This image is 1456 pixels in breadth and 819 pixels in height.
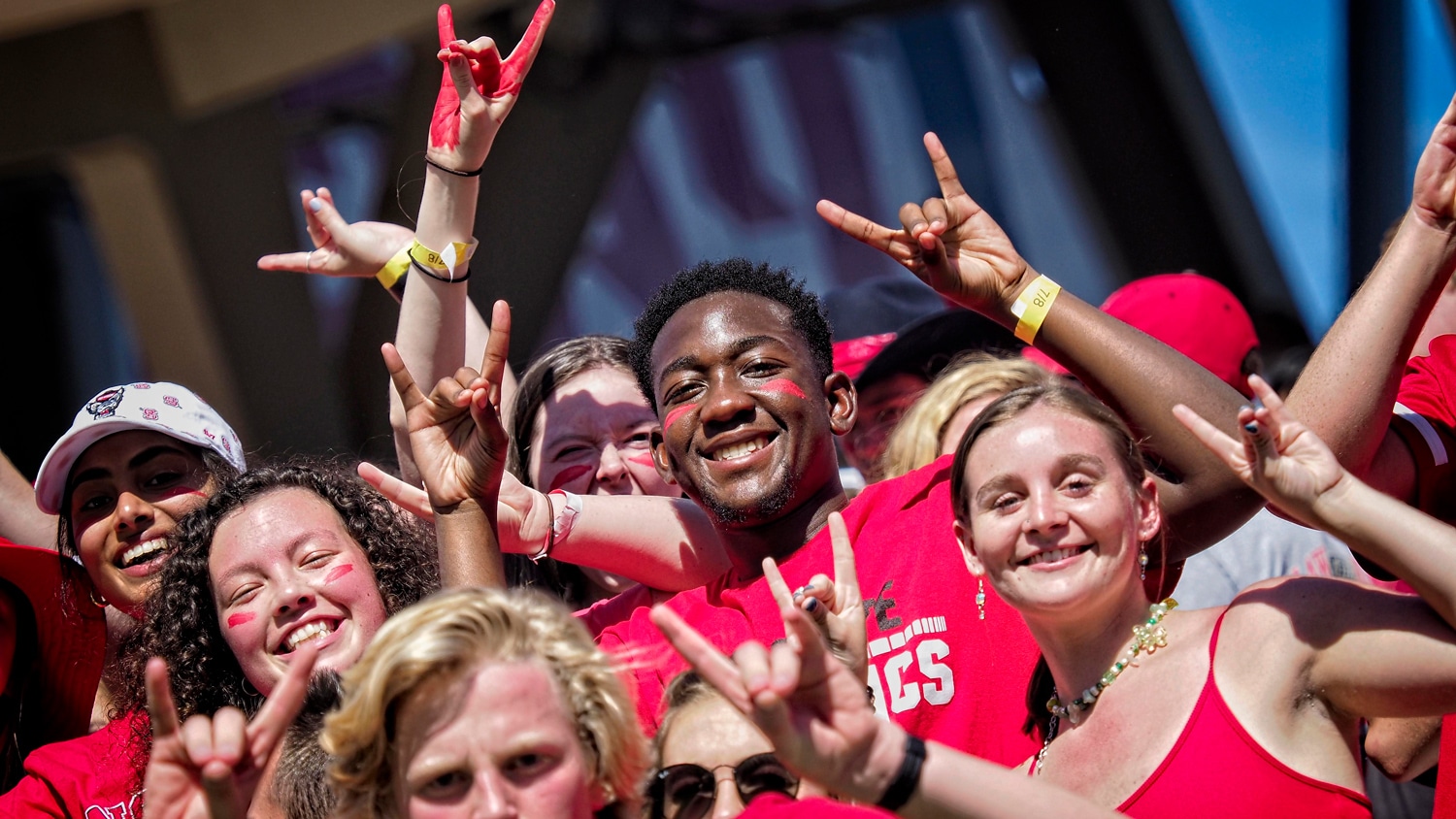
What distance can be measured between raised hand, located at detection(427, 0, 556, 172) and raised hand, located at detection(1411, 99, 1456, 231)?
1631 mm

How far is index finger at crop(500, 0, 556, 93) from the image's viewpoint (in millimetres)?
2828

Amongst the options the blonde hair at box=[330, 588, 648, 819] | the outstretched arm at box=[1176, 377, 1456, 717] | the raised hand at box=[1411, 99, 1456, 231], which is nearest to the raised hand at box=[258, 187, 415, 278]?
the blonde hair at box=[330, 588, 648, 819]

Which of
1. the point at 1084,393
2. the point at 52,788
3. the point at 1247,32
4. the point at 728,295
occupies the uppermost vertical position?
the point at 1247,32

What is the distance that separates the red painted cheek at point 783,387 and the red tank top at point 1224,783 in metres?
0.96

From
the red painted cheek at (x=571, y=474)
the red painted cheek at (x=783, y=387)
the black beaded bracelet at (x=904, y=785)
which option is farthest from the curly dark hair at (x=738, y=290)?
the black beaded bracelet at (x=904, y=785)

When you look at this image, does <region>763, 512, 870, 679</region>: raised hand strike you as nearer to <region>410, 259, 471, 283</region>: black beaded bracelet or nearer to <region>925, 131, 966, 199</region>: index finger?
<region>925, 131, 966, 199</region>: index finger

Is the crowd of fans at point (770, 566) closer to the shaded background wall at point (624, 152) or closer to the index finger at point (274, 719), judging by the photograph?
the index finger at point (274, 719)

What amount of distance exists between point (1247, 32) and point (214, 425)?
340 centimetres

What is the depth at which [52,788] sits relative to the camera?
2.50 meters

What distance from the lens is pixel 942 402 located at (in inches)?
119

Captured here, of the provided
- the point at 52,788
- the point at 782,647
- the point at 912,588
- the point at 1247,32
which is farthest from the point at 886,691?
the point at 1247,32

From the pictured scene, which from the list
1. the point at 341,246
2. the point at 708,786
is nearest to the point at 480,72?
the point at 341,246

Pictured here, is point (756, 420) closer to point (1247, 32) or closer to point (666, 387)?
point (666, 387)

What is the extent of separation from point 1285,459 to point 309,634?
5.04ft
